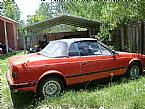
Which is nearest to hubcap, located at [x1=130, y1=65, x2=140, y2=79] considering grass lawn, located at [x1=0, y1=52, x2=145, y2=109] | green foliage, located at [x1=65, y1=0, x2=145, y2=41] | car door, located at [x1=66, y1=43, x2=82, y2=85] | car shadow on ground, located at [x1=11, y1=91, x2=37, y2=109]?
grass lawn, located at [x1=0, y1=52, x2=145, y2=109]

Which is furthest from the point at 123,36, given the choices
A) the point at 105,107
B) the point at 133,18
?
the point at 105,107

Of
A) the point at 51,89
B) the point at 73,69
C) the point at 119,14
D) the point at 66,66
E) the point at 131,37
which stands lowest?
the point at 51,89

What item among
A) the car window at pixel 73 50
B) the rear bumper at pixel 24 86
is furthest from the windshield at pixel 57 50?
the rear bumper at pixel 24 86

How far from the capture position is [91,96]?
6.94 metres

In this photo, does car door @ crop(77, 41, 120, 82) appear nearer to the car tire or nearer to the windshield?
the windshield

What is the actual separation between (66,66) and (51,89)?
759mm

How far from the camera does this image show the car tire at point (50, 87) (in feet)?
23.2

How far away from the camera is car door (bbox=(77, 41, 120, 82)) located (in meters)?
7.78

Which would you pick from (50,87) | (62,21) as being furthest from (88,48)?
(62,21)

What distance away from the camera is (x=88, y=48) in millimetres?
8141

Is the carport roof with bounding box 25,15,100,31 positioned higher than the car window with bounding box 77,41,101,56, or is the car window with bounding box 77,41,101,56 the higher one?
the carport roof with bounding box 25,15,100,31

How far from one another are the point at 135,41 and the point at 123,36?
169 cm

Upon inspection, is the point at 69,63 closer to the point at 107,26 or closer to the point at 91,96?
the point at 91,96

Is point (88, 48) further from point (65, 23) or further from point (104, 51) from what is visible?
point (65, 23)
